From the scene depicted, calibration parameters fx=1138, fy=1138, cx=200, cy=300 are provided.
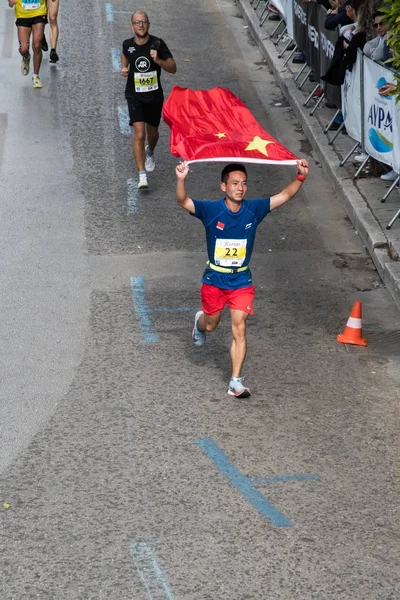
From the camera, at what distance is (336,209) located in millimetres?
13453

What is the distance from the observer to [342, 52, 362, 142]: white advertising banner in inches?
536

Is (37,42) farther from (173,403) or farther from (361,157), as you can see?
(173,403)

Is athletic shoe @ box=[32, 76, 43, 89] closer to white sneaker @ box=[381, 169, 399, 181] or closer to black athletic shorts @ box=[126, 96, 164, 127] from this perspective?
black athletic shorts @ box=[126, 96, 164, 127]

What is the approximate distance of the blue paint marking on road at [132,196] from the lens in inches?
521

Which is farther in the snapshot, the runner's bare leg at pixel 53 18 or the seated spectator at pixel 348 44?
the runner's bare leg at pixel 53 18

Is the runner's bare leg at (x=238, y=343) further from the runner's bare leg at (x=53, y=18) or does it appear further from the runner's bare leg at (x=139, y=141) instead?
the runner's bare leg at (x=53, y=18)

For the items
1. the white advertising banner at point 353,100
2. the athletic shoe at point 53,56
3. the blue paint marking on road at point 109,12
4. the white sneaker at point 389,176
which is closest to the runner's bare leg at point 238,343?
the white sneaker at point 389,176

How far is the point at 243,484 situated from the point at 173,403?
1.33 meters

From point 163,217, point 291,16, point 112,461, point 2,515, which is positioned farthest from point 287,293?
point 291,16

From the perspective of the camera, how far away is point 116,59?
64.4ft

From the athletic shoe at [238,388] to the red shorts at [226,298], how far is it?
543 millimetres

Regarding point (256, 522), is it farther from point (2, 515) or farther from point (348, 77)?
point (348, 77)

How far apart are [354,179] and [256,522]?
24.9 ft

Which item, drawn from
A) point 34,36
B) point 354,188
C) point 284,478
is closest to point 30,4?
point 34,36
